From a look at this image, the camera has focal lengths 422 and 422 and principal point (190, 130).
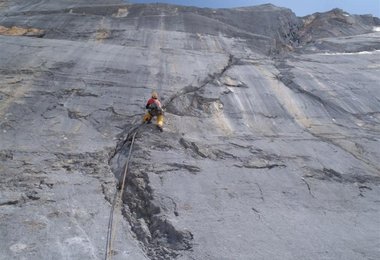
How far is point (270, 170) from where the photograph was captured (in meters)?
7.04

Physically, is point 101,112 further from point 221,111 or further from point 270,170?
point 270,170

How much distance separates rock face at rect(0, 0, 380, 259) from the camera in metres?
5.25

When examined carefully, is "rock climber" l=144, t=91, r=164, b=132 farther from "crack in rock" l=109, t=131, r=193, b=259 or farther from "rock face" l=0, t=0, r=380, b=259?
"crack in rock" l=109, t=131, r=193, b=259

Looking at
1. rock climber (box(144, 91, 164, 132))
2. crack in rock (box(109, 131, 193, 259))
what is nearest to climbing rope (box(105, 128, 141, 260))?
crack in rock (box(109, 131, 193, 259))

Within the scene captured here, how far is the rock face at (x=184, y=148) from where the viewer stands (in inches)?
207

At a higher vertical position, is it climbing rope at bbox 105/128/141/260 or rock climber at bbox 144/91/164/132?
rock climber at bbox 144/91/164/132

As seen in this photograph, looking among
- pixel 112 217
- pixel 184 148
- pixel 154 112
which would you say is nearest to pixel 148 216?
pixel 112 217

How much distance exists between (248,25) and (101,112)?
9.67 meters

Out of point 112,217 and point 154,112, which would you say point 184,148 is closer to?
point 154,112

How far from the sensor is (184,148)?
7.46 meters

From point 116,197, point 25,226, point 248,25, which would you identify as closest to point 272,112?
point 116,197

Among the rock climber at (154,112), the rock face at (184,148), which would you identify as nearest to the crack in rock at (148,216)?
the rock face at (184,148)

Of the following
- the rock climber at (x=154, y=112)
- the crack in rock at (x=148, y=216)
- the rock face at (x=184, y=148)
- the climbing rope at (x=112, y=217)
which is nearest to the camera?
the climbing rope at (x=112, y=217)

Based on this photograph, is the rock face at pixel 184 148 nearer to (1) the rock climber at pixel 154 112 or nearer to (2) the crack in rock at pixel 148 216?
(2) the crack in rock at pixel 148 216
